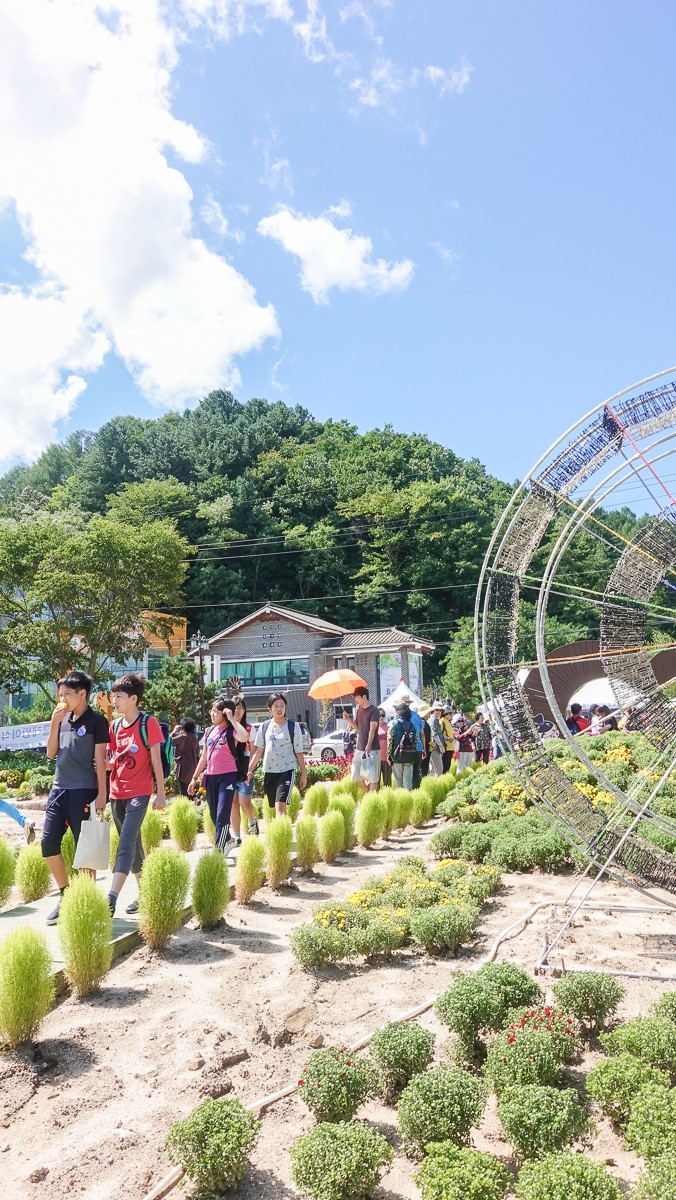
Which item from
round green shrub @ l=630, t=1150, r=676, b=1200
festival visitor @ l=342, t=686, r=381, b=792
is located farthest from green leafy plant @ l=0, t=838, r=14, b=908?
round green shrub @ l=630, t=1150, r=676, b=1200

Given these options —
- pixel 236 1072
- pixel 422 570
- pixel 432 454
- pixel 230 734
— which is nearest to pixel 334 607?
pixel 422 570

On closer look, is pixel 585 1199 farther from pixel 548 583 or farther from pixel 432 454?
pixel 432 454

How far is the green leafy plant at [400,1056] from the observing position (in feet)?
12.6

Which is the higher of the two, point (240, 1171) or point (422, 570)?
point (422, 570)

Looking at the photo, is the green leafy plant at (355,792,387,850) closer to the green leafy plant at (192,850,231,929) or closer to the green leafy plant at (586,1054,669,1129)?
the green leafy plant at (192,850,231,929)

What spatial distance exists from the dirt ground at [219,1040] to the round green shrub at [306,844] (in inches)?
59.1

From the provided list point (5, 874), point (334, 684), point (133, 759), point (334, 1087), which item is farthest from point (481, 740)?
point (334, 1087)

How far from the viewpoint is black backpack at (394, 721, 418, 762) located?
13.1 m

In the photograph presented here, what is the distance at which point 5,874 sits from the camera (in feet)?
22.7

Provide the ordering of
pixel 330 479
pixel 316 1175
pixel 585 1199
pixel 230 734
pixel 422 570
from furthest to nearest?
1. pixel 330 479
2. pixel 422 570
3. pixel 230 734
4. pixel 316 1175
5. pixel 585 1199

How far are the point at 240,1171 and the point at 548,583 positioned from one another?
13.1 feet

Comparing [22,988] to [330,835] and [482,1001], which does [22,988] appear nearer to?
[482,1001]

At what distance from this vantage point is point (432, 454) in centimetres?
6059

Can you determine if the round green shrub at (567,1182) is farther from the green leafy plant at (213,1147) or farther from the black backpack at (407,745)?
the black backpack at (407,745)
